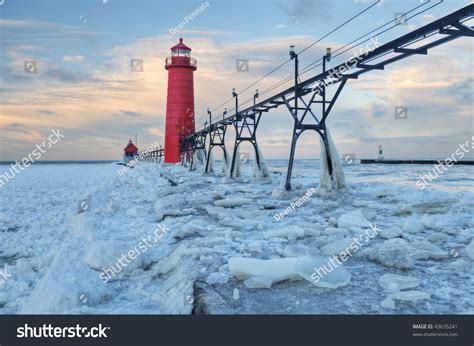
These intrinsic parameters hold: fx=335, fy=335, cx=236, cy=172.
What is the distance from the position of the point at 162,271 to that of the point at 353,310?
2.80 m

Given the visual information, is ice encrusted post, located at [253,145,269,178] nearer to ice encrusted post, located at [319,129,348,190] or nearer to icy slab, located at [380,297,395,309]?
ice encrusted post, located at [319,129,348,190]

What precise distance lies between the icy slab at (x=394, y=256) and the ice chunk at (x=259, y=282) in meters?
1.86

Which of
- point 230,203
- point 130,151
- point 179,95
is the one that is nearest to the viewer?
point 230,203

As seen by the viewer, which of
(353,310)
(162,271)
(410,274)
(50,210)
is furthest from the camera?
(50,210)

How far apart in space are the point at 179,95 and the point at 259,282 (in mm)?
37455

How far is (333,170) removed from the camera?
12484mm

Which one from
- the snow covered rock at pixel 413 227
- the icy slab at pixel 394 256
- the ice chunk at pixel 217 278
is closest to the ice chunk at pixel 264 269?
the ice chunk at pixel 217 278

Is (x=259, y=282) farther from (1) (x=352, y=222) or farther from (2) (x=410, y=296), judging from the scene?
(1) (x=352, y=222)

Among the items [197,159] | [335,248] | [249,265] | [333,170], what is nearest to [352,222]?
[335,248]

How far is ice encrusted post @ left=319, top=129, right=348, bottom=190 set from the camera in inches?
489

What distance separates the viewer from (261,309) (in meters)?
3.44

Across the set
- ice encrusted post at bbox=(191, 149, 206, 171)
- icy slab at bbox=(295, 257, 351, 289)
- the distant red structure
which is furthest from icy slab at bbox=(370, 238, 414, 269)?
the distant red structure
